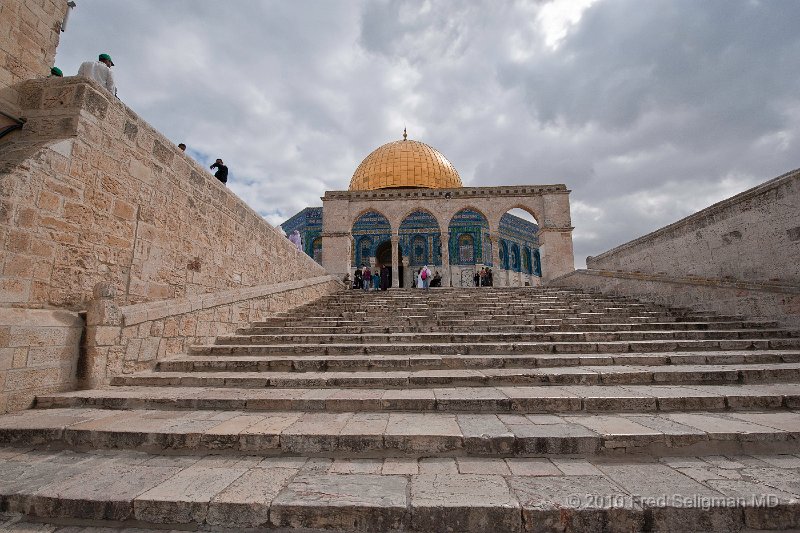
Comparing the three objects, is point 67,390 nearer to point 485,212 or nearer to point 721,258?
point 721,258

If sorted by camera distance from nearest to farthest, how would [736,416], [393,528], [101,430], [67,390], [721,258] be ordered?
[393,528] < [101,430] < [736,416] < [67,390] < [721,258]

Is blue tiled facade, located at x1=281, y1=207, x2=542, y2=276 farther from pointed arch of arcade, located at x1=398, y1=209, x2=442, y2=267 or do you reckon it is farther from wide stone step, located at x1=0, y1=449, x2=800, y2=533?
wide stone step, located at x1=0, y1=449, x2=800, y2=533

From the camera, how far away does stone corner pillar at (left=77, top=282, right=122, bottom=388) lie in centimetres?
375

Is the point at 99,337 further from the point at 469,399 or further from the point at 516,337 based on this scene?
the point at 516,337

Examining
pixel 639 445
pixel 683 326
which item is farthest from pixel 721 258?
pixel 639 445

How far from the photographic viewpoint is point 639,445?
99.2 inches

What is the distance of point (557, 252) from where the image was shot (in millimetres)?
15188

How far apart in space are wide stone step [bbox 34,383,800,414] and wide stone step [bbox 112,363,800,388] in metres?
0.10

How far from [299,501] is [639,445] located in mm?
2273

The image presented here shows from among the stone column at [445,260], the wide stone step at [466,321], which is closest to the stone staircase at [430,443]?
the wide stone step at [466,321]

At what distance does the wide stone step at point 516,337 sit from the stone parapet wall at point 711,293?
0.60 metres

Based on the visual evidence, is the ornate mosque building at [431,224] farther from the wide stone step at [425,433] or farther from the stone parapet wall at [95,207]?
the wide stone step at [425,433]

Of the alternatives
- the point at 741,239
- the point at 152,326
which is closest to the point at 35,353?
the point at 152,326

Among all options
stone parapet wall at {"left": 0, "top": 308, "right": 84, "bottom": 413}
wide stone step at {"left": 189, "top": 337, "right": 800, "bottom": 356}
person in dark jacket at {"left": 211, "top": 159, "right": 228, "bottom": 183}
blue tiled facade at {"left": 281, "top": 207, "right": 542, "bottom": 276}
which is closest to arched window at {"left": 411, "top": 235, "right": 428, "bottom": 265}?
blue tiled facade at {"left": 281, "top": 207, "right": 542, "bottom": 276}
